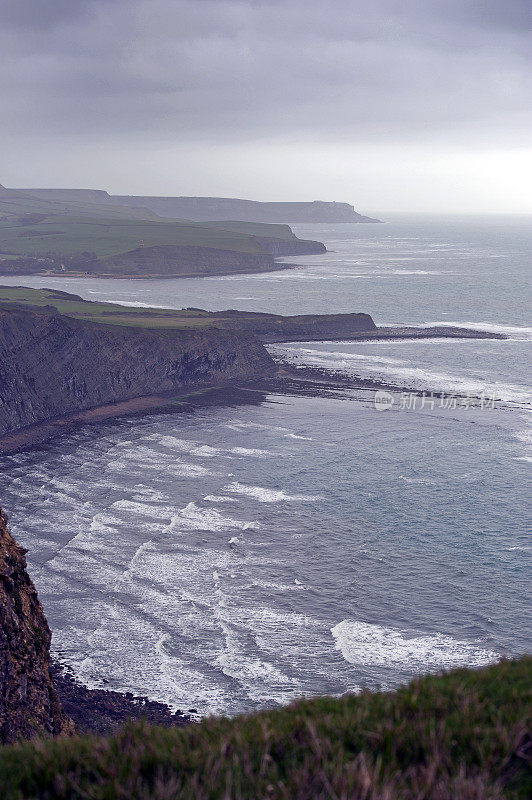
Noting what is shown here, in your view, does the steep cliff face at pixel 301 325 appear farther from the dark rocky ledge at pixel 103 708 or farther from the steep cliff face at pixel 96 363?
the dark rocky ledge at pixel 103 708

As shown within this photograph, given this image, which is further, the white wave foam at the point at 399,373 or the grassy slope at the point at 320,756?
the white wave foam at the point at 399,373

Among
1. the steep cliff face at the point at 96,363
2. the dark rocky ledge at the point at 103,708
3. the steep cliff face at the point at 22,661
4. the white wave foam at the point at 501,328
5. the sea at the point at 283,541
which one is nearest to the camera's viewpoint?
the steep cliff face at the point at 22,661

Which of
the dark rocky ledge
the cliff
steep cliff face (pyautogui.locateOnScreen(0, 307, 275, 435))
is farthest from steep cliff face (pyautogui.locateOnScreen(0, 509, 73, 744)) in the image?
the cliff

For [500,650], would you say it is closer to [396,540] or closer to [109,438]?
[396,540]

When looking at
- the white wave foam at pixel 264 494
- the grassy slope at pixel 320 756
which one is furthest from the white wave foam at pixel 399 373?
the grassy slope at pixel 320 756

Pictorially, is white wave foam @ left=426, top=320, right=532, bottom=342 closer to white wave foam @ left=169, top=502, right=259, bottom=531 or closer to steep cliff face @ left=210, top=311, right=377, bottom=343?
steep cliff face @ left=210, top=311, right=377, bottom=343

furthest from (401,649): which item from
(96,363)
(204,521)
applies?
(96,363)
